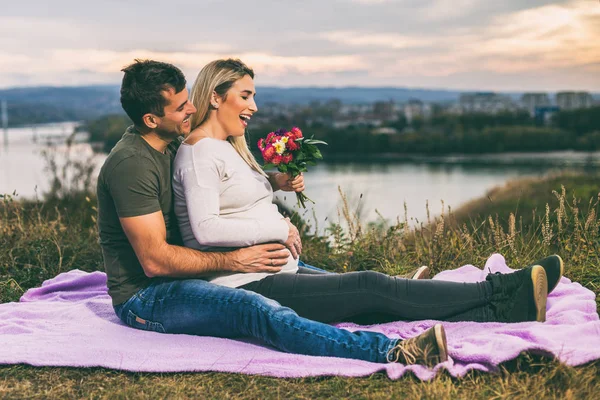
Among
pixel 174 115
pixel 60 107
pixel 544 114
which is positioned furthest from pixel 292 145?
pixel 544 114

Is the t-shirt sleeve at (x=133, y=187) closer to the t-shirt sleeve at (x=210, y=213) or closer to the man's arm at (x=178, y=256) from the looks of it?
the man's arm at (x=178, y=256)

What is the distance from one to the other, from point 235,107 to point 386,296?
4.36ft

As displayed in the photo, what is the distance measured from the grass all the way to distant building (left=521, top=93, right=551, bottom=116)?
89.6 metres

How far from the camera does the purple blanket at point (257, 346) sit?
289 cm

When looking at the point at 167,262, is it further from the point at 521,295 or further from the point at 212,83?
the point at 521,295

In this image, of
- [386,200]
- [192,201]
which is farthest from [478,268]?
[386,200]

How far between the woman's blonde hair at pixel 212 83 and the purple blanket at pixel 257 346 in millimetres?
1111

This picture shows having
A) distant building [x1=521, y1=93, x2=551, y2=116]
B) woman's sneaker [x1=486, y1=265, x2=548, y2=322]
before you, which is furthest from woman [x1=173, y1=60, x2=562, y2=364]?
distant building [x1=521, y1=93, x2=551, y2=116]

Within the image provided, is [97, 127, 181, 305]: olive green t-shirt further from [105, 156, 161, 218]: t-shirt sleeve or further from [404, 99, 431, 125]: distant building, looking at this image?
[404, 99, 431, 125]: distant building

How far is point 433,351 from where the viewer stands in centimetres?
288

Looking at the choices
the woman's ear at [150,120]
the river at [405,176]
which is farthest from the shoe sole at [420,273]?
A: the river at [405,176]

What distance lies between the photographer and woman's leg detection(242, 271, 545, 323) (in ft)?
10.7

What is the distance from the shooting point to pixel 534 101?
92188mm

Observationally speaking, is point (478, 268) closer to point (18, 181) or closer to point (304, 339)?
point (304, 339)
